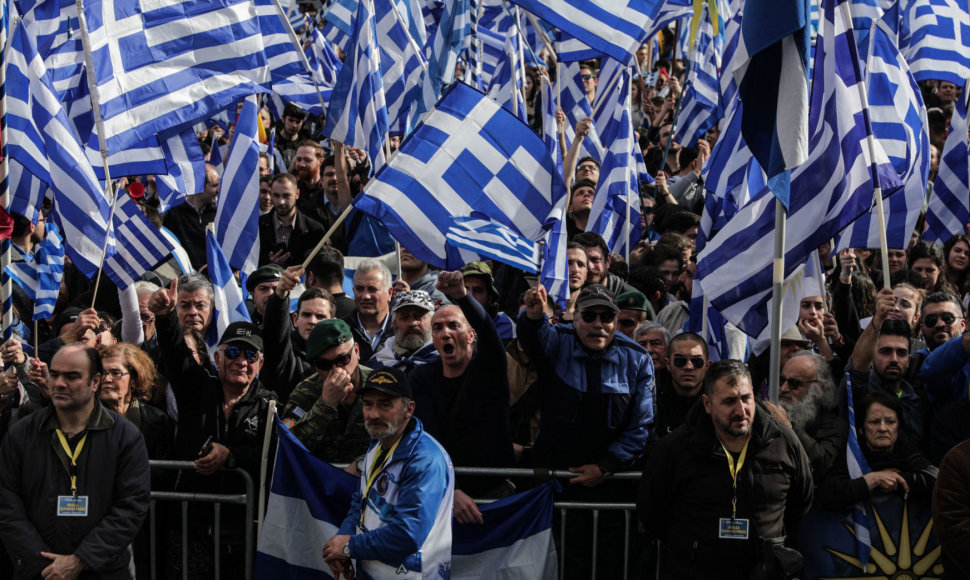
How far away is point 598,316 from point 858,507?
182 cm

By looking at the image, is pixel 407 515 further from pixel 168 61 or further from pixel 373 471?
pixel 168 61

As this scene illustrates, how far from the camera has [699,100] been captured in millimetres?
13742

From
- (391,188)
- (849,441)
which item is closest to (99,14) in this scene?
(391,188)

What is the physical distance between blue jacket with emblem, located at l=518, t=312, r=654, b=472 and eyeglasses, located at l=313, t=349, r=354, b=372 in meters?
1.02

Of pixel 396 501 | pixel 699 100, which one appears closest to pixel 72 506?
pixel 396 501

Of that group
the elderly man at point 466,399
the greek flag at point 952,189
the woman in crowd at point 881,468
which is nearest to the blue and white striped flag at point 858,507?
the woman in crowd at point 881,468

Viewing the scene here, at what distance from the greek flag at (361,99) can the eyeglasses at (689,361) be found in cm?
335

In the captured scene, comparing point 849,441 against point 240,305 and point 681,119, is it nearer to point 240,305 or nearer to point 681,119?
point 240,305

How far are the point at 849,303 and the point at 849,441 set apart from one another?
2647 mm

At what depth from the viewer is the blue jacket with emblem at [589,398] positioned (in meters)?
7.27

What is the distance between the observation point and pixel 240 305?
29.3 ft

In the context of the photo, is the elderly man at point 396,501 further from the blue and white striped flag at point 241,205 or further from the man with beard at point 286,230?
the man with beard at point 286,230

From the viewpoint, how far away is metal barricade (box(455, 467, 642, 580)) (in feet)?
23.8

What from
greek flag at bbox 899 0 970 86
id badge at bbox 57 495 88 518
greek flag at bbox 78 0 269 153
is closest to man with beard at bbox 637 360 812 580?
id badge at bbox 57 495 88 518
